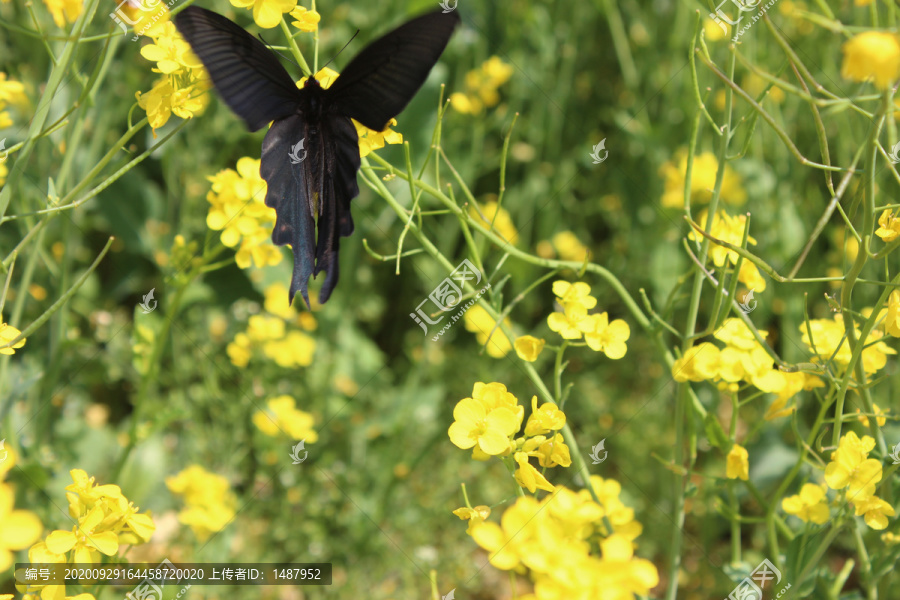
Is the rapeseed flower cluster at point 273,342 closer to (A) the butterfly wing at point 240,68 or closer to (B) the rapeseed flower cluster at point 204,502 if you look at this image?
(B) the rapeseed flower cluster at point 204,502

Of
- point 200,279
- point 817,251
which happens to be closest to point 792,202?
point 817,251

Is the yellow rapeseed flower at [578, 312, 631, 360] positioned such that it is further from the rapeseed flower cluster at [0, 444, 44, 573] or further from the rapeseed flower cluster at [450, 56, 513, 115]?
the rapeseed flower cluster at [450, 56, 513, 115]

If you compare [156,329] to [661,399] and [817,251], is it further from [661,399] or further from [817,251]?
[817,251]

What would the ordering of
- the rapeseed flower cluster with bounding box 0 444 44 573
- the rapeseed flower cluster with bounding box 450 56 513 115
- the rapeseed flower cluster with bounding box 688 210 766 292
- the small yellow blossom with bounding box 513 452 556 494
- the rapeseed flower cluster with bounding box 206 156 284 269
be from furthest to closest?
the rapeseed flower cluster with bounding box 450 56 513 115 → the rapeseed flower cluster with bounding box 206 156 284 269 → the rapeseed flower cluster with bounding box 688 210 766 292 → the small yellow blossom with bounding box 513 452 556 494 → the rapeseed flower cluster with bounding box 0 444 44 573

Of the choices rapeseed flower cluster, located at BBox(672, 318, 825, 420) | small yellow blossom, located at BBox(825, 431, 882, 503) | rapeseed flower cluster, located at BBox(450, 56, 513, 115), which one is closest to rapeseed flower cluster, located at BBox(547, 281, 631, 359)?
rapeseed flower cluster, located at BBox(672, 318, 825, 420)

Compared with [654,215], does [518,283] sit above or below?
below

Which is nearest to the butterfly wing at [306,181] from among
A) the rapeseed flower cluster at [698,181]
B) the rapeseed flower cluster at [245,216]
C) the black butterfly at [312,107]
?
the black butterfly at [312,107]
